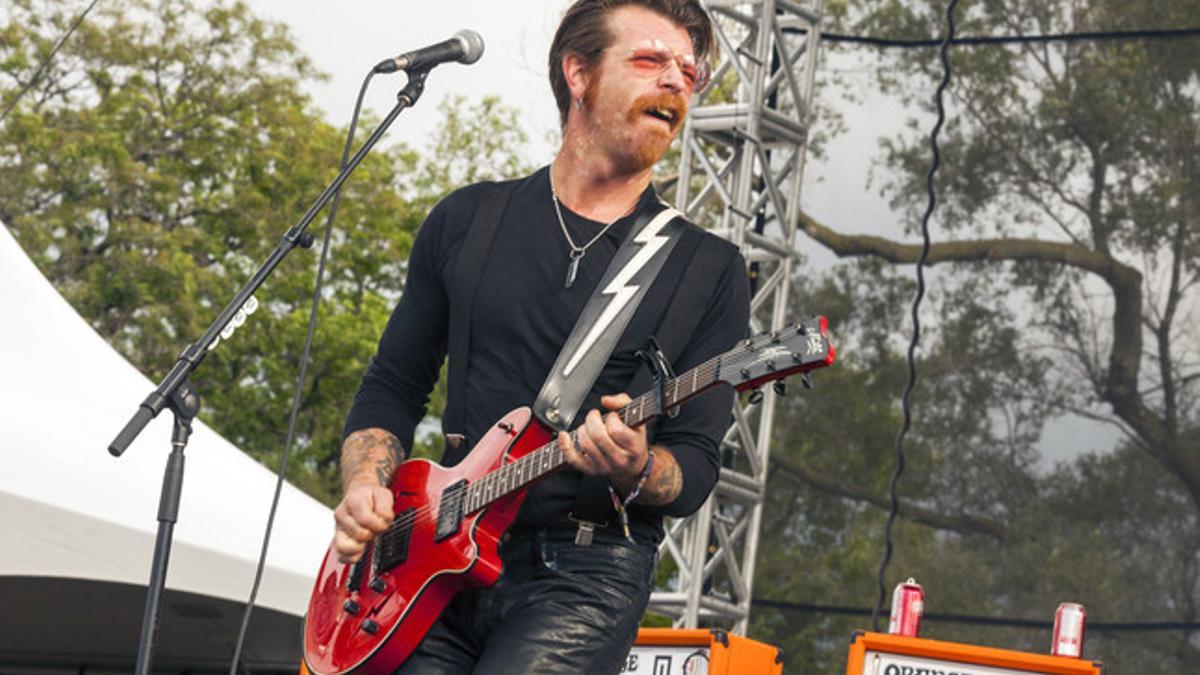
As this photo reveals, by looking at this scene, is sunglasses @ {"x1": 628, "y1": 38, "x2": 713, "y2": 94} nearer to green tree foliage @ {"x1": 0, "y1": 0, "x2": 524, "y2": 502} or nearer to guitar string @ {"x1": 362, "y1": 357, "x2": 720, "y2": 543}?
guitar string @ {"x1": 362, "y1": 357, "x2": 720, "y2": 543}

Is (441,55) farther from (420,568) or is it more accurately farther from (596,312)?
(420,568)

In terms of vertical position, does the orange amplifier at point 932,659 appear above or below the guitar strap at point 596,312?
below

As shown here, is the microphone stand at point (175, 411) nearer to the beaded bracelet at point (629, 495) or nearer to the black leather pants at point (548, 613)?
the black leather pants at point (548, 613)

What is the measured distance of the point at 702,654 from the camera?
5656mm

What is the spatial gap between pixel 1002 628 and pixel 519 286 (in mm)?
9455

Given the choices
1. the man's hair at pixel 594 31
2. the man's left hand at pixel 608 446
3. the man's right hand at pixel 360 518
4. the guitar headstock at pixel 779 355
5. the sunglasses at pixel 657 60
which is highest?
the man's hair at pixel 594 31

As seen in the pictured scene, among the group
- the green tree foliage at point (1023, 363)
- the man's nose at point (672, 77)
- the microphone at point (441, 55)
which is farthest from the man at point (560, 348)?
the green tree foliage at point (1023, 363)

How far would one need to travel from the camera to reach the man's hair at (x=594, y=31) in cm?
335

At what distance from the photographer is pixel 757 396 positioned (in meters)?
2.99

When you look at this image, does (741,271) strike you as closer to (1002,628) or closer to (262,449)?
(1002,628)

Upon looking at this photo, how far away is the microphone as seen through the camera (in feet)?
12.7

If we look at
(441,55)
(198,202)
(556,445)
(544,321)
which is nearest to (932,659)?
(441,55)

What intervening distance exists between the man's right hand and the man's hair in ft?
2.58

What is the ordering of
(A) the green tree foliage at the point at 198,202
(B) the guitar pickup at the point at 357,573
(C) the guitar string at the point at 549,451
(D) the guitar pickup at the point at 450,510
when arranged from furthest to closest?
(A) the green tree foliage at the point at 198,202 < (B) the guitar pickup at the point at 357,573 < (D) the guitar pickup at the point at 450,510 < (C) the guitar string at the point at 549,451
